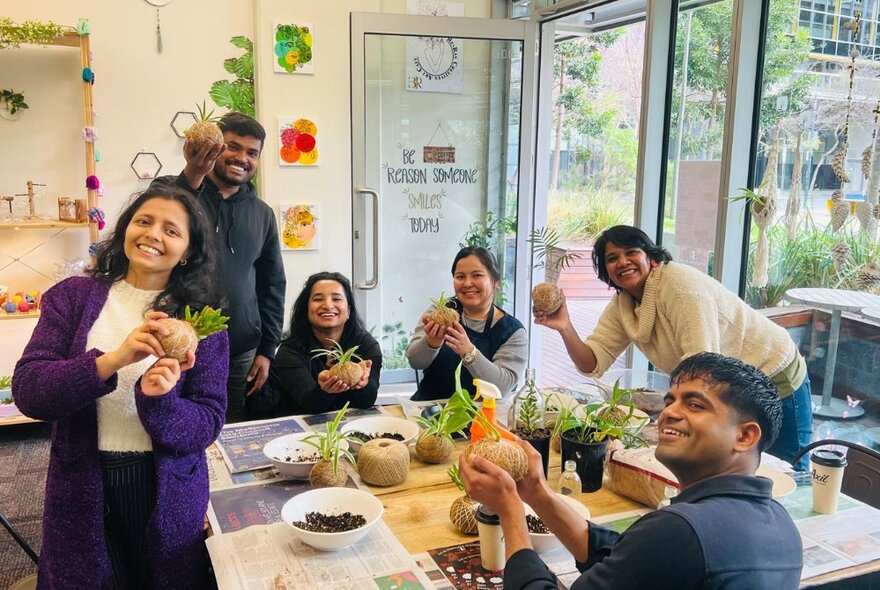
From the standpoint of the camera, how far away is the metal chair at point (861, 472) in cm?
182

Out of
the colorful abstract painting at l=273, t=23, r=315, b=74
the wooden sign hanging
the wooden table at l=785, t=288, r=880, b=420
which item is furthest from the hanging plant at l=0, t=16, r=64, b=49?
the wooden table at l=785, t=288, r=880, b=420

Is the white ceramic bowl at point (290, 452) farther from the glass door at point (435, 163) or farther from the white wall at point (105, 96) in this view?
the white wall at point (105, 96)

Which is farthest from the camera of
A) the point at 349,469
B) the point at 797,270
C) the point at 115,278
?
the point at 797,270

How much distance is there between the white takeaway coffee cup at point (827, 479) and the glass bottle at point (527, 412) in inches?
25.6

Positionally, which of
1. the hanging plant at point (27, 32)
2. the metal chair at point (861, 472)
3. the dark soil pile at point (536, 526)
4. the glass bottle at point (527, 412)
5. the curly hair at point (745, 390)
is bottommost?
the metal chair at point (861, 472)

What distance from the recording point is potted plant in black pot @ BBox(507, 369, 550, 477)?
1.78 metres

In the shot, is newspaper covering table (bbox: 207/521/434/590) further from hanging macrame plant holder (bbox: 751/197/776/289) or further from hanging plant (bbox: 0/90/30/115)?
hanging plant (bbox: 0/90/30/115)

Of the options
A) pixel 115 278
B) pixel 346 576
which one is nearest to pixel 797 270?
pixel 346 576

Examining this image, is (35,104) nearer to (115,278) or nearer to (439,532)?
(115,278)

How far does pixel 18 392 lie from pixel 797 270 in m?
2.70

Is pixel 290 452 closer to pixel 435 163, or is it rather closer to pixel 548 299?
pixel 548 299

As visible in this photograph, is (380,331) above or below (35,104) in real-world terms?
below

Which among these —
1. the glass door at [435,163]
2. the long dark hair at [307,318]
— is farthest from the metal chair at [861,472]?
the glass door at [435,163]

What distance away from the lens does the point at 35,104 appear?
12.2 feet
